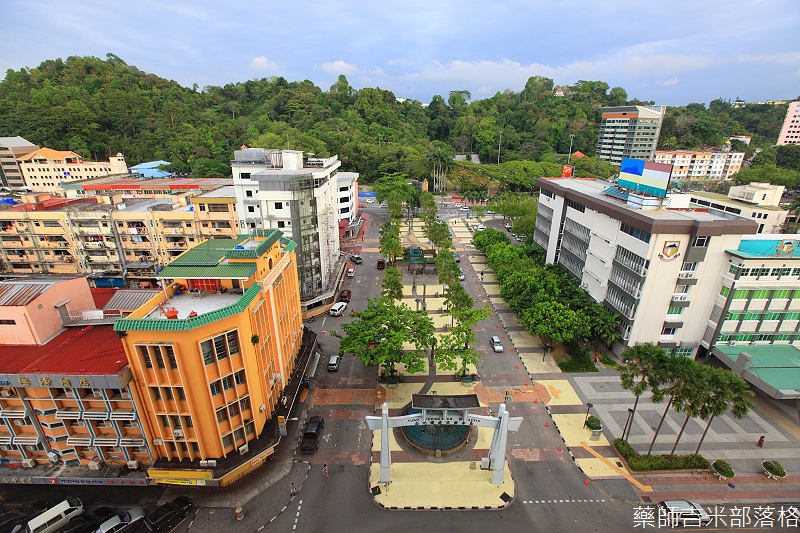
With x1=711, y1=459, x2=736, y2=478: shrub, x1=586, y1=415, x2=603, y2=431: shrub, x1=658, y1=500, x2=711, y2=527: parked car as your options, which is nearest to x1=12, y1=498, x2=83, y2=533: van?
x1=586, y1=415, x2=603, y2=431: shrub

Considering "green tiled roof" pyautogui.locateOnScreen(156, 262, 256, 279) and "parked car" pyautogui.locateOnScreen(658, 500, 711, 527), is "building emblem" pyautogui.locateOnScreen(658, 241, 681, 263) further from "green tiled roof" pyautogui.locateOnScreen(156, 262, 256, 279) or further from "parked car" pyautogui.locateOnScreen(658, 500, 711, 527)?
"green tiled roof" pyautogui.locateOnScreen(156, 262, 256, 279)

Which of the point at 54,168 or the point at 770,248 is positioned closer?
the point at 770,248

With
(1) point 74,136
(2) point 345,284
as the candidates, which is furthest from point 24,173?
(2) point 345,284

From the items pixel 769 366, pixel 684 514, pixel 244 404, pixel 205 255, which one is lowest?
pixel 684 514

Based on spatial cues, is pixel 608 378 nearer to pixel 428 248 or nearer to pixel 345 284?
pixel 345 284

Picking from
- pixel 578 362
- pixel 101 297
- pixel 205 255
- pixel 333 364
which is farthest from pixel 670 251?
pixel 101 297

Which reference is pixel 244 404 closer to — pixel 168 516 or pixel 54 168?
pixel 168 516
